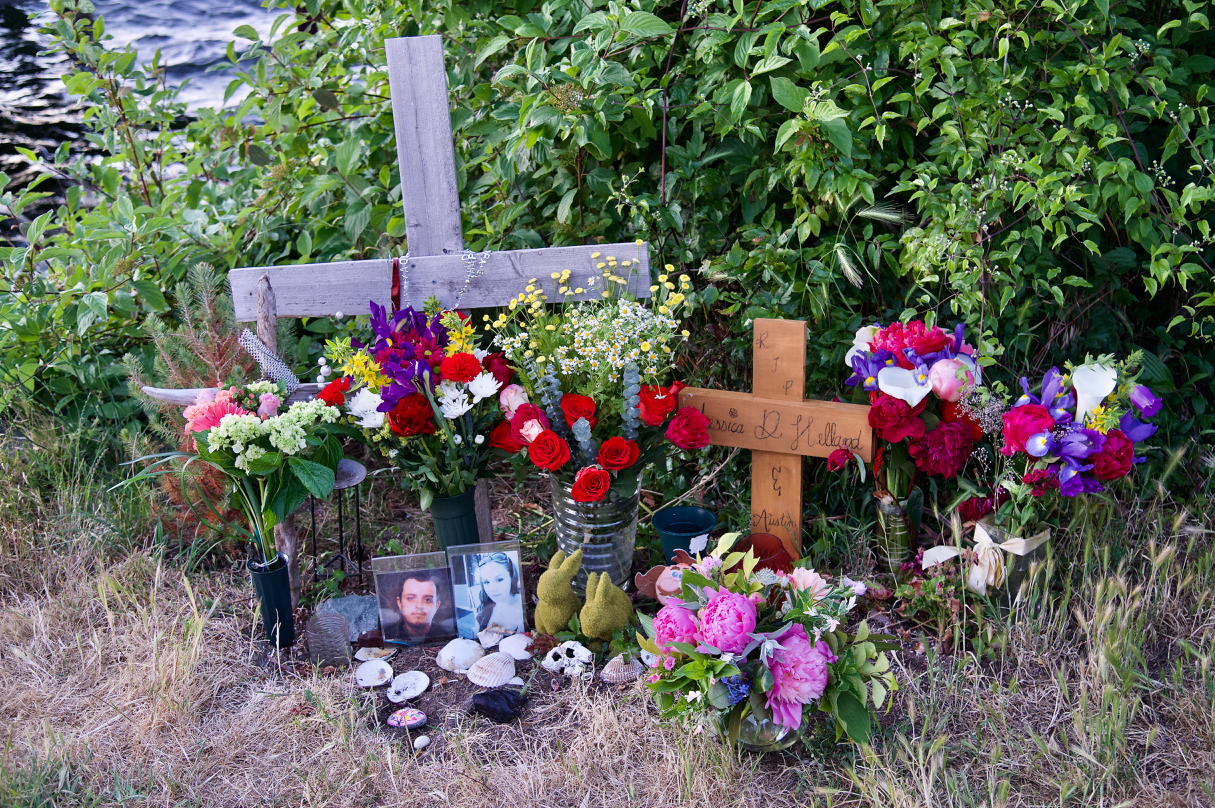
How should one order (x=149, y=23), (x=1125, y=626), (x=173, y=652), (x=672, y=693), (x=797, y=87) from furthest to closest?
1. (x=149, y=23)
2. (x=797, y=87)
3. (x=173, y=652)
4. (x=1125, y=626)
5. (x=672, y=693)

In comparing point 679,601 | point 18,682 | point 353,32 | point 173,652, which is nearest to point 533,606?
point 679,601

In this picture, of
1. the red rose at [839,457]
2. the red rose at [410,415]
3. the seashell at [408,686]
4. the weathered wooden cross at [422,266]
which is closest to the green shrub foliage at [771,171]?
the weathered wooden cross at [422,266]

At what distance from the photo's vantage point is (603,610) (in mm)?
2295

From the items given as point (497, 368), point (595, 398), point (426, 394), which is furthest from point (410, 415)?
point (595, 398)

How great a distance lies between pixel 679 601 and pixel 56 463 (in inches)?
97.6

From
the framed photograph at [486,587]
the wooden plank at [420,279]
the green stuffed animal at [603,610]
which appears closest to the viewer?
the green stuffed animal at [603,610]

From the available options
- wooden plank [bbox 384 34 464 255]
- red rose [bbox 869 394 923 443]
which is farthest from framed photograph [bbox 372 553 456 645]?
red rose [bbox 869 394 923 443]

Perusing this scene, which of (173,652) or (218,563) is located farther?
(218,563)

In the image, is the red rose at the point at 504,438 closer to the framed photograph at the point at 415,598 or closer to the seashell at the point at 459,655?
the framed photograph at the point at 415,598

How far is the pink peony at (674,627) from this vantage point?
1.88m

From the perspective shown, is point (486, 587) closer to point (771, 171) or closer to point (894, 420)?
point (894, 420)

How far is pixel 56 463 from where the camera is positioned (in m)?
3.15

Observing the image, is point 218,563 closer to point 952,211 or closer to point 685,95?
point 685,95

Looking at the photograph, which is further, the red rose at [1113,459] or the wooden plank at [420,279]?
the wooden plank at [420,279]
